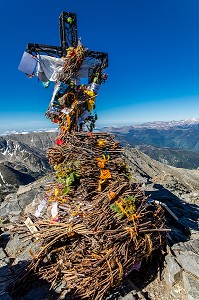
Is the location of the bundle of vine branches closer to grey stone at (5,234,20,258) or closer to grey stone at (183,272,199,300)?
grey stone at (183,272,199,300)

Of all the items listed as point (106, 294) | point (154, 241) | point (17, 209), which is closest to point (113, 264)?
point (106, 294)

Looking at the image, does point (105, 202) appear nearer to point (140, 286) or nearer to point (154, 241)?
point (154, 241)

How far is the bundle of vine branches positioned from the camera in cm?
612

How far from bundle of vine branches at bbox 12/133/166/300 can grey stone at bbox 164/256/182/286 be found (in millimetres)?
513

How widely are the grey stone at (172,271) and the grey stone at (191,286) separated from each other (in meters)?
0.22

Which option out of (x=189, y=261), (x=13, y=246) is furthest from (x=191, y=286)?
(x=13, y=246)

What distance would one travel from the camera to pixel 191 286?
620cm

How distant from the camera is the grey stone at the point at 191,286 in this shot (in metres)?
5.98

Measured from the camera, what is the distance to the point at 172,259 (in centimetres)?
703

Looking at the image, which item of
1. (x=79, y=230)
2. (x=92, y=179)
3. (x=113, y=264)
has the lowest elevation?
(x=113, y=264)

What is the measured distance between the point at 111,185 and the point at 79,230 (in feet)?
5.16

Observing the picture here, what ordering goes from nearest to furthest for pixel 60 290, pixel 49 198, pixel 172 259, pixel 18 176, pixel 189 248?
pixel 60 290 < pixel 172 259 < pixel 189 248 < pixel 49 198 < pixel 18 176

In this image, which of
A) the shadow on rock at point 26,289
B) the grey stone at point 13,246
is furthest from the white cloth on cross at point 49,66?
the shadow on rock at point 26,289

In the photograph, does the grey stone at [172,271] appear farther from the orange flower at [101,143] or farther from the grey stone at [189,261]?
the orange flower at [101,143]
